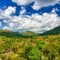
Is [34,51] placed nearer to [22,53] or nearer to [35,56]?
[35,56]

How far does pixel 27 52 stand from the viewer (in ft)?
497

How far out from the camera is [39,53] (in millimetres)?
144125

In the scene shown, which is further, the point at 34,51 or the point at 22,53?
the point at 22,53

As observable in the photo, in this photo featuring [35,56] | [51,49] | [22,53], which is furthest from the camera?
[22,53]

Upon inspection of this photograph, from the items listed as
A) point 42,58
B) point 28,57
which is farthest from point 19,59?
point 42,58

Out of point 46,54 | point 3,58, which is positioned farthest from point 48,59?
point 3,58

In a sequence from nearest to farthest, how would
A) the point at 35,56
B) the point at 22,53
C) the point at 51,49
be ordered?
the point at 35,56 < the point at 51,49 < the point at 22,53

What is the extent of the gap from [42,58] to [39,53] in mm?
5587

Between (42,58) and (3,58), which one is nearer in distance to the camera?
(42,58)

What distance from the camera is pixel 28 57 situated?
471 ft

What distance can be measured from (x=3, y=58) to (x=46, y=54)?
120 ft

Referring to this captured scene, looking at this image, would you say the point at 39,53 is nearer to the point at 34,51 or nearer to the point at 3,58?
the point at 34,51

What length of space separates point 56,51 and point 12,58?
33.4 m

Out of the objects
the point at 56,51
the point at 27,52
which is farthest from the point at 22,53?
the point at 56,51
